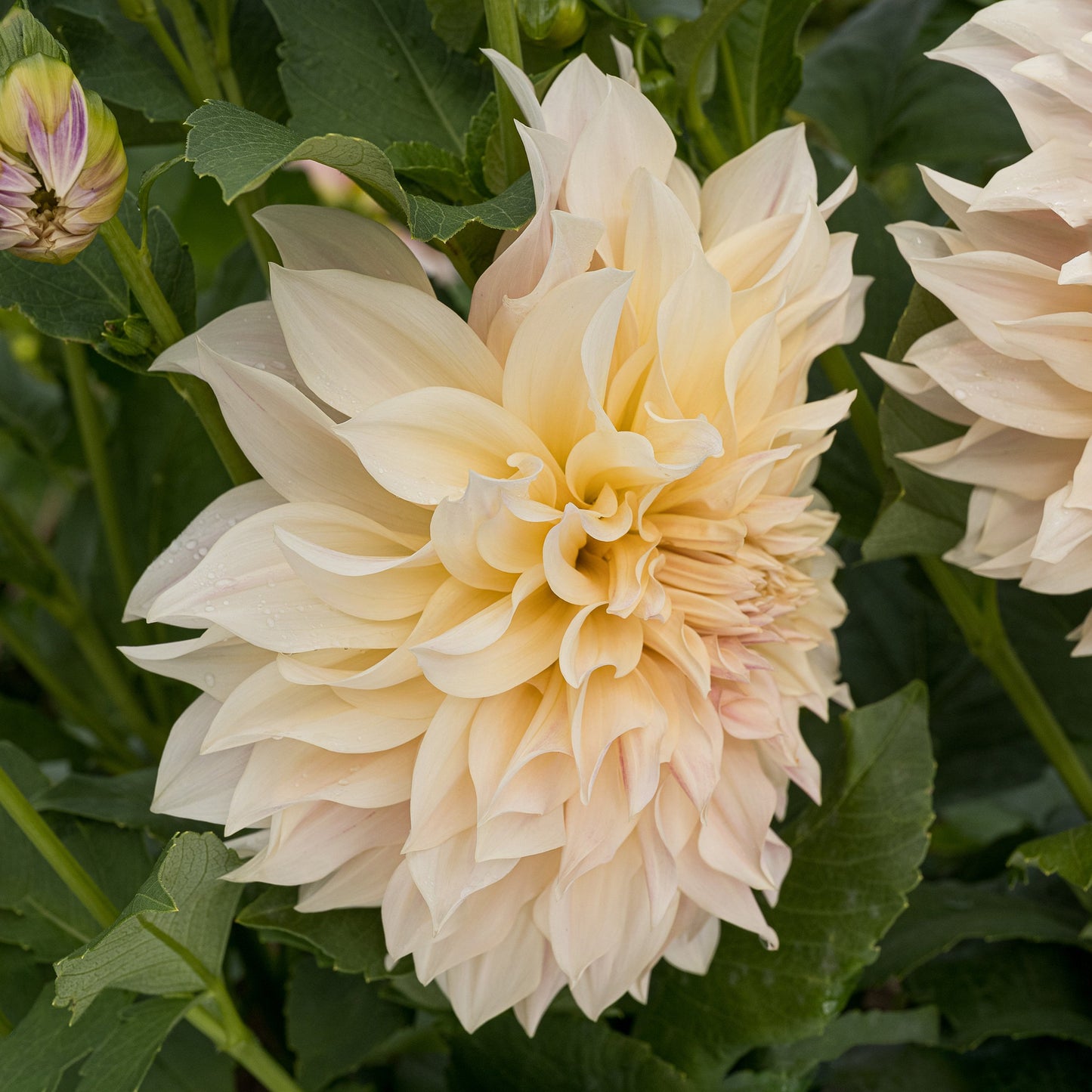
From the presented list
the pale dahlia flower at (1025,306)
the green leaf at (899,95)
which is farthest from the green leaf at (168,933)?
the green leaf at (899,95)

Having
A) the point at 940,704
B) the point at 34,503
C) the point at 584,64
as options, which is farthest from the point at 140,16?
the point at 34,503

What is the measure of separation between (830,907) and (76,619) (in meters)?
0.32

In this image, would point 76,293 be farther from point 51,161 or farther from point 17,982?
point 17,982

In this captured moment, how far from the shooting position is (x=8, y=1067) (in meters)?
0.29

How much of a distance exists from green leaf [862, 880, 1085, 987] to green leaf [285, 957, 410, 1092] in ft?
0.60

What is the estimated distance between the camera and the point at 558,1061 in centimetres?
38

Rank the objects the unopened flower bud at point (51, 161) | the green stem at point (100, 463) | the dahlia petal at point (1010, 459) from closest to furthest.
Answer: the unopened flower bud at point (51, 161)
the dahlia petal at point (1010, 459)
the green stem at point (100, 463)

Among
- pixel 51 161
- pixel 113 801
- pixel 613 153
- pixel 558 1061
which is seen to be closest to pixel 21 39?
pixel 51 161

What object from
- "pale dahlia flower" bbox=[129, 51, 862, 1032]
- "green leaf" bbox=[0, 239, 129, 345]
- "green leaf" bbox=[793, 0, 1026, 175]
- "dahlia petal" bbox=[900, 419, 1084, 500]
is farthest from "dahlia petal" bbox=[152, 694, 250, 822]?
"green leaf" bbox=[793, 0, 1026, 175]

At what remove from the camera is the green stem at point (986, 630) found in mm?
378

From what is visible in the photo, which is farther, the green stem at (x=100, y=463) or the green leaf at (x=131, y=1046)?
the green stem at (x=100, y=463)

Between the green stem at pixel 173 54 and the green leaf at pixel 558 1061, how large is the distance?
32 centimetres

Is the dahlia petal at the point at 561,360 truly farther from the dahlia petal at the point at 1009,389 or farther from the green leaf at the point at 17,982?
the green leaf at the point at 17,982

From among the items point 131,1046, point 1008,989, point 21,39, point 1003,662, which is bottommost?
point 1008,989
